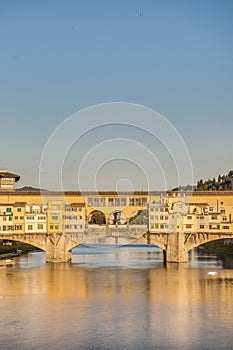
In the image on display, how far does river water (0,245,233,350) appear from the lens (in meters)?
19.6

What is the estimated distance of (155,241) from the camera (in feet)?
143

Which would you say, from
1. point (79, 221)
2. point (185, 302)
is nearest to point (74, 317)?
point (185, 302)

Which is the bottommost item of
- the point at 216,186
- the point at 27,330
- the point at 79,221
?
the point at 27,330

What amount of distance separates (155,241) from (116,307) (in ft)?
61.5

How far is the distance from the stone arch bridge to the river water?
2550mm

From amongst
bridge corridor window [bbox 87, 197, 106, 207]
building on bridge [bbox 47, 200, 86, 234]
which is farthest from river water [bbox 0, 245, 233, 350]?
bridge corridor window [bbox 87, 197, 106, 207]

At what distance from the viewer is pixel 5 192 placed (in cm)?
4706

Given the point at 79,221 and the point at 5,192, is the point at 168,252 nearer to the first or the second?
the point at 79,221

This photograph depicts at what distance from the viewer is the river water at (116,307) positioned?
64.2ft

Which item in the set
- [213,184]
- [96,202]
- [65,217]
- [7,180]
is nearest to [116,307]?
[65,217]

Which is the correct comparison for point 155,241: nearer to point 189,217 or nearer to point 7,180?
point 189,217

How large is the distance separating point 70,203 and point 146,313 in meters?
23.3

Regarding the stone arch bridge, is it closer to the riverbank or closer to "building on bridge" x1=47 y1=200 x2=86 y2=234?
"building on bridge" x1=47 y1=200 x2=86 y2=234

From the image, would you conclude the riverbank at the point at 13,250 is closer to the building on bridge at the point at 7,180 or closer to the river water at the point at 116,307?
the building on bridge at the point at 7,180
